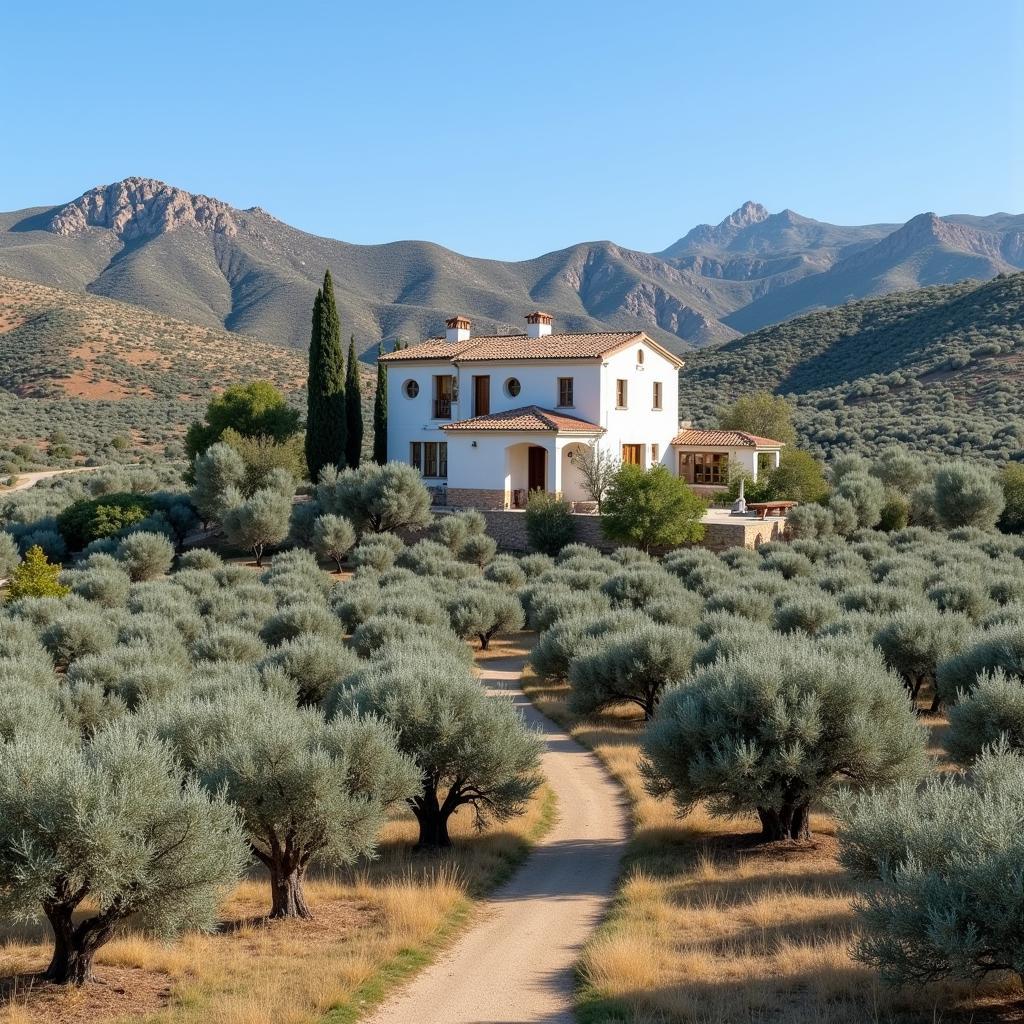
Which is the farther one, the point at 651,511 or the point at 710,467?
the point at 710,467

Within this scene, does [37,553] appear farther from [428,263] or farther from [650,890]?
[428,263]

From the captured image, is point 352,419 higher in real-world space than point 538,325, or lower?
lower

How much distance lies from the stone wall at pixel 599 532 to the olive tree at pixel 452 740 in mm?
23288

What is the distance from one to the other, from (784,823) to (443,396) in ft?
111

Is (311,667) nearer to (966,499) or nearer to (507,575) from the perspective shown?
(507,575)

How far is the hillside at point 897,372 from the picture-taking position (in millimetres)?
58406

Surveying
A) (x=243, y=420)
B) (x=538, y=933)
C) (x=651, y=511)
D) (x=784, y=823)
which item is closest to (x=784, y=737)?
(x=784, y=823)

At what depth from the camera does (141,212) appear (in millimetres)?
168750

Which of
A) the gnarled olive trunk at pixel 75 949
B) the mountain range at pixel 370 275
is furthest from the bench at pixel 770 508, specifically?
the mountain range at pixel 370 275

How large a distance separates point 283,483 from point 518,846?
29333 mm

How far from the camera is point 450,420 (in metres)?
44.2

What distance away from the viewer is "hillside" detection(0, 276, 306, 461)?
233ft

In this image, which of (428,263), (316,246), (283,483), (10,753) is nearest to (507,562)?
(283,483)

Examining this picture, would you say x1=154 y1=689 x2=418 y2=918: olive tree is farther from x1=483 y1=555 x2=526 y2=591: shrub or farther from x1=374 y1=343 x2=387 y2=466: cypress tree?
x1=374 y1=343 x2=387 y2=466: cypress tree
